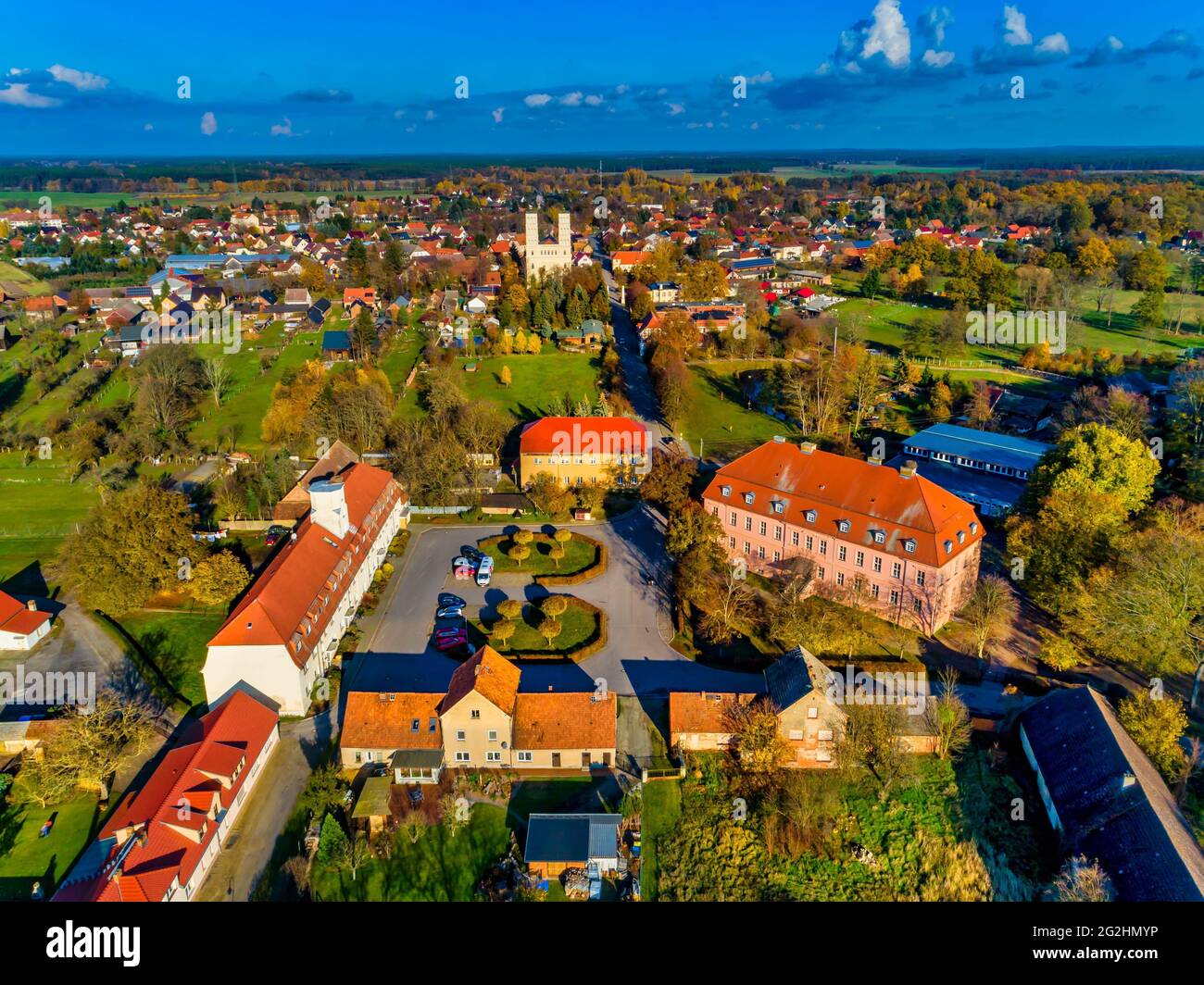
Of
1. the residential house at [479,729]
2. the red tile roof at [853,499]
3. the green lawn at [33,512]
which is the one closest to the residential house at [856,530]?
the red tile roof at [853,499]

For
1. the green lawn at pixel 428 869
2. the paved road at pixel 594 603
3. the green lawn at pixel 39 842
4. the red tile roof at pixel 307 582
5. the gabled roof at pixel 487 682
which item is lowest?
the green lawn at pixel 428 869

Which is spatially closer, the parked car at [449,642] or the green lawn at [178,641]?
the green lawn at [178,641]

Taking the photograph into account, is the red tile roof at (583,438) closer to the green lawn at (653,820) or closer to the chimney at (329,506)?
the chimney at (329,506)

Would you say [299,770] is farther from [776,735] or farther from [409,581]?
[776,735]

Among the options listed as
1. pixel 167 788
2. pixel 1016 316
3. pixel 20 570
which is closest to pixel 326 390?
pixel 20 570

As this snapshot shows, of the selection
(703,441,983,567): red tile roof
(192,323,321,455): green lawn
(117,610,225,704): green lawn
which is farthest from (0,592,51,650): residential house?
(703,441,983,567): red tile roof

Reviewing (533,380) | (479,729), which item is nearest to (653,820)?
(479,729)
